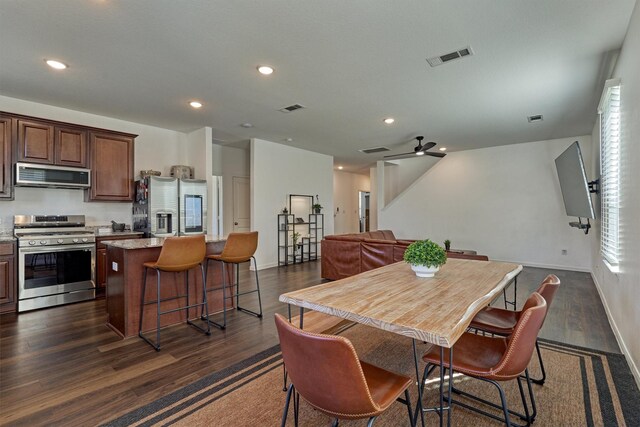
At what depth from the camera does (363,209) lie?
12148 millimetres

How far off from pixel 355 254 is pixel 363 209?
727 cm

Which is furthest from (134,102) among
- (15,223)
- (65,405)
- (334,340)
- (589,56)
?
(589,56)

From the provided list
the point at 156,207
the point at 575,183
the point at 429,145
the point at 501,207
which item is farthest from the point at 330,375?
the point at 501,207

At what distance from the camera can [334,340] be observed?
40.1 inches

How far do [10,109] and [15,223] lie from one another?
149 centimetres

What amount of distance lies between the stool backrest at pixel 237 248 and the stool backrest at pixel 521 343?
2.65m

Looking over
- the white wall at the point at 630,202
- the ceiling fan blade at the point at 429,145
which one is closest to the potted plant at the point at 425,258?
the white wall at the point at 630,202

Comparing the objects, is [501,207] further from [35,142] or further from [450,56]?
[35,142]

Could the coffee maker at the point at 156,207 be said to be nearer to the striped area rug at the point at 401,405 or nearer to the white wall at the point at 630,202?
the striped area rug at the point at 401,405

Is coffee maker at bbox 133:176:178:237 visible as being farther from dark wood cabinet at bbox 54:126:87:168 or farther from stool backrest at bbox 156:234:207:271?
stool backrest at bbox 156:234:207:271

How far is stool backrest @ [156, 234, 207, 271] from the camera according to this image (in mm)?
2924

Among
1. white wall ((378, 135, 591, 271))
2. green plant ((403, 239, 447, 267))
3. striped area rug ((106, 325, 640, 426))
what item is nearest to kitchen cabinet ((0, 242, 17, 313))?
striped area rug ((106, 325, 640, 426))

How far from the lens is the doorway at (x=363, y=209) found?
11867 mm

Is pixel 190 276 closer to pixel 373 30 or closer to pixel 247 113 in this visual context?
pixel 247 113
